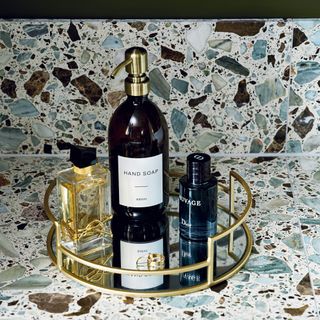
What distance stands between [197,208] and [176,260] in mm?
77

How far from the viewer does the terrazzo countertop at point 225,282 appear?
36.5 inches

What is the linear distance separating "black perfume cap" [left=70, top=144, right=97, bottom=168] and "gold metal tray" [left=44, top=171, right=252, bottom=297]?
8cm

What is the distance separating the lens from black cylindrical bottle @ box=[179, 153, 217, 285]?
1038 millimetres

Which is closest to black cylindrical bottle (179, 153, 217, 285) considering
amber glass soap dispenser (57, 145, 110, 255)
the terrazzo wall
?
amber glass soap dispenser (57, 145, 110, 255)

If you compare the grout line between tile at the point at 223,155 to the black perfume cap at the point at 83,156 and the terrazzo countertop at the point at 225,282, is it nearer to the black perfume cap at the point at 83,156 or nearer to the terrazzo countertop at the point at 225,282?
the terrazzo countertop at the point at 225,282

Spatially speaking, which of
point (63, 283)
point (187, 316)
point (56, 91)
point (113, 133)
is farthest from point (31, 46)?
point (187, 316)

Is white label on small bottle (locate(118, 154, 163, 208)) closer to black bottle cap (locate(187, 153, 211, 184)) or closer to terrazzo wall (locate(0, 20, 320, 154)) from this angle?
black bottle cap (locate(187, 153, 211, 184))

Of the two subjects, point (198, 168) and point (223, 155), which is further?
point (223, 155)

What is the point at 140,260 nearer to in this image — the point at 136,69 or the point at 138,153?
the point at 138,153

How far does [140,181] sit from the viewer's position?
3.42 feet

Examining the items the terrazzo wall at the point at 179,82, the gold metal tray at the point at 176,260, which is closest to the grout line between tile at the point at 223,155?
the terrazzo wall at the point at 179,82

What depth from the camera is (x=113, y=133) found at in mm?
1087

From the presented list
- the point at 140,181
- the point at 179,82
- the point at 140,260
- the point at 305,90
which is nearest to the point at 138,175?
the point at 140,181

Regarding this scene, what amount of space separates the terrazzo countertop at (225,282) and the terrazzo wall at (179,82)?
0.08m
